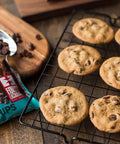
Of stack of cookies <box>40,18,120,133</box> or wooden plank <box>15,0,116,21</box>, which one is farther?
wooden plank <box>15,0,116,21</box>

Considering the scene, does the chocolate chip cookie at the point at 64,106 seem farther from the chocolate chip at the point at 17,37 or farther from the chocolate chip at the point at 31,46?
the chocolate chip at the point at 17,37

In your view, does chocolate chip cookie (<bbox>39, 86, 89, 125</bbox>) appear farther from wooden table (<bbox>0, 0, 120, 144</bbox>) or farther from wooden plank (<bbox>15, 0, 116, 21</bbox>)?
wooden plank (<bbox>15, 0, 116, 21</bbox>)

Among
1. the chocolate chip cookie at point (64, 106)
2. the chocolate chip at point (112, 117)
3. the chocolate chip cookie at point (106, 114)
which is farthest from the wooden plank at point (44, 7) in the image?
the chocolate chip at point (112, 117)

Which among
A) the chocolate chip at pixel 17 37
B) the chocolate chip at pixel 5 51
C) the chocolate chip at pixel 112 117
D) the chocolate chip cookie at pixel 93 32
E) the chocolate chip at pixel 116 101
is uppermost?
the chocolate chip at pixel 5 51

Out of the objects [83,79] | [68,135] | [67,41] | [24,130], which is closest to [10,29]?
[67,41]

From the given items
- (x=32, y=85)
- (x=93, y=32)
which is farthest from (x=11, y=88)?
(x=93, y=32)

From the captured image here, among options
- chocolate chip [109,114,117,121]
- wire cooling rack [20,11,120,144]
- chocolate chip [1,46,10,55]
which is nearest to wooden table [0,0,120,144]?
wire cooling rack [20,11,120,144]

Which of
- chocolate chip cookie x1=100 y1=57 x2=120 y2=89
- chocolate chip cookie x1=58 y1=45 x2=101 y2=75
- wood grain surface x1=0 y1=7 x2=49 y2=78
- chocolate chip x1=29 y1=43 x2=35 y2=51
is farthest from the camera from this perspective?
chocolate chip x1=29 y1=43 x2=35 y2=51

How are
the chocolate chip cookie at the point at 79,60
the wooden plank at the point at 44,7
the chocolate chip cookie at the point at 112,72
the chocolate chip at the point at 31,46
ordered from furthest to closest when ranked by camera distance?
the wooden plank at the point at 44,7, the chocolate chip at the point at 31,46, the chocolate chip cookie at the point at 79,60, the chocolate chip cookie at the point at 112,72
